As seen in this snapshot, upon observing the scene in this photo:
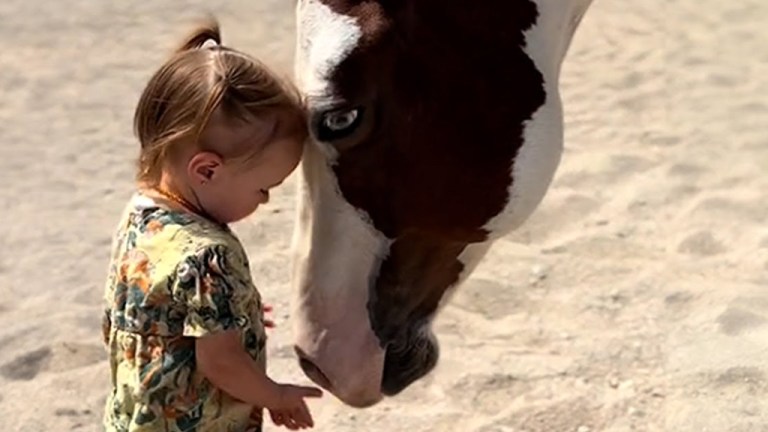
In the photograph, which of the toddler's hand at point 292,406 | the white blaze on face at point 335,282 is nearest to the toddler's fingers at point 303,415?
the toddler's hand at point 292,406

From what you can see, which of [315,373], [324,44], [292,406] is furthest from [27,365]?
[324,44]

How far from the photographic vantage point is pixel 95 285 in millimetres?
3029

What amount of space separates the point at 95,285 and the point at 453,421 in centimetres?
100

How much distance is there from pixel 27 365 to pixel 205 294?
1.37 m

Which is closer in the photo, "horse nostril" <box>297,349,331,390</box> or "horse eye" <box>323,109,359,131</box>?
"horse eye" <box>323,109,359,131</box>

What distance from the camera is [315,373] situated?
1.73m

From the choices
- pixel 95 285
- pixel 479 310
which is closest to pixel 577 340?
pixel 479 310

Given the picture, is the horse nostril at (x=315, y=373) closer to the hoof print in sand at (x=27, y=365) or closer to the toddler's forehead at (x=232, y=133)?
the toddler's forehead at (x=232, y=133)

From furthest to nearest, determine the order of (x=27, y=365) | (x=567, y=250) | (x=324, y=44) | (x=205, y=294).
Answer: (x=567, y=250) → (x=27, y=365) → (x=324, y=44) → (x=205, y=294)

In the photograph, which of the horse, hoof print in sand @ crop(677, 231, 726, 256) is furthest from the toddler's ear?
hoof print in sand @ crop(677, 231, 726, 256)

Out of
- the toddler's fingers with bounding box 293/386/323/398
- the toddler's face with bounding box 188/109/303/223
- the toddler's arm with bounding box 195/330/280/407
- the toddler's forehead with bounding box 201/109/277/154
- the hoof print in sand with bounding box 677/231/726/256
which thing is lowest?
the hoof print in sand with bounding box 677/231/726/256

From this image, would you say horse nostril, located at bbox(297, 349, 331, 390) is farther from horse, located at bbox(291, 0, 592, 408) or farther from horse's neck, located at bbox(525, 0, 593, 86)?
horse's neck, located at bbox(525, 0, 593, 86)

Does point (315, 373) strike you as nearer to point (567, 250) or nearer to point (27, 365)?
point (27, 365)

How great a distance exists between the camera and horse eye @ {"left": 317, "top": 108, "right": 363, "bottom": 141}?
1.54 metres
